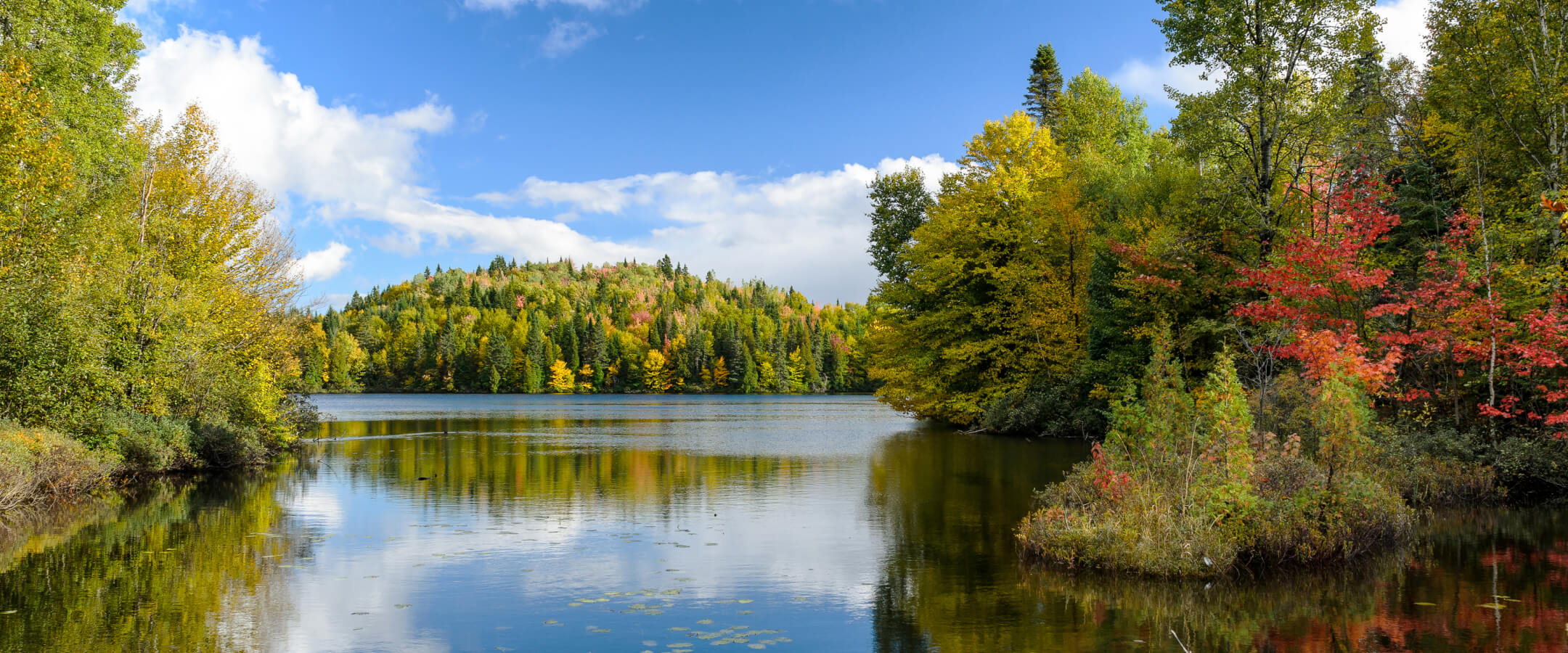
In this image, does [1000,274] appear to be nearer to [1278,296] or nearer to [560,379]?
[1278,296]

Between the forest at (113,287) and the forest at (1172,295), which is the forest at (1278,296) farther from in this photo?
the forest at (113,287)

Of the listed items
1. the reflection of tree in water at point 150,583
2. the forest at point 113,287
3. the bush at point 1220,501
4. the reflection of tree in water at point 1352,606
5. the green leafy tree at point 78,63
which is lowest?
the reflection of tree in water at point 1352,606

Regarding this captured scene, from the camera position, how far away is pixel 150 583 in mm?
11164

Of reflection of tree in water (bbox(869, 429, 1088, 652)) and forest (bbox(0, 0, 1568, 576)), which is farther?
forest (bbox(0, 0, 1568, 576))

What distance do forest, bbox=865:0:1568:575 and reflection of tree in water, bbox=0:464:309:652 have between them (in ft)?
32.7

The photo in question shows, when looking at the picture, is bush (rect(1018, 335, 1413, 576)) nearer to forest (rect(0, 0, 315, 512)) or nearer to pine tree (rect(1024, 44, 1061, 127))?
forest (rect(0, 0, 315, 512))

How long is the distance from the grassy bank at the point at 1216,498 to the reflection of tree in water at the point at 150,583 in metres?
9.90

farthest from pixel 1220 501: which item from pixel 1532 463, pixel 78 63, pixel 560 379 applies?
pixel 560 379

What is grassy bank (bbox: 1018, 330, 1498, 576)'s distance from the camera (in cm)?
1133

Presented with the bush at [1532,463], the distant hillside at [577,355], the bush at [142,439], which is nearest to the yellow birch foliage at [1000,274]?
the bush at [1532,463]

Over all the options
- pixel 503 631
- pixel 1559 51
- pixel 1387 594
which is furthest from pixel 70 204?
pixel 1559 51

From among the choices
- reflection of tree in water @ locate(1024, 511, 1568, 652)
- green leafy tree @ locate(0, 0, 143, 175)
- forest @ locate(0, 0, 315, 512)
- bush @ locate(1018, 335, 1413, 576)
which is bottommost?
reflection of tree in water @ locate(1024, 511, 1568, 652)

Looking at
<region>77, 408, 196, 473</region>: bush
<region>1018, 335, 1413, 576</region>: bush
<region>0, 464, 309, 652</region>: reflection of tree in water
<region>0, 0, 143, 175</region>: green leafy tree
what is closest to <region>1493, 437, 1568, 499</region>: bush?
<region>1018, 335, 1413, 576</region>: bush

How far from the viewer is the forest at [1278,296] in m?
12.4
